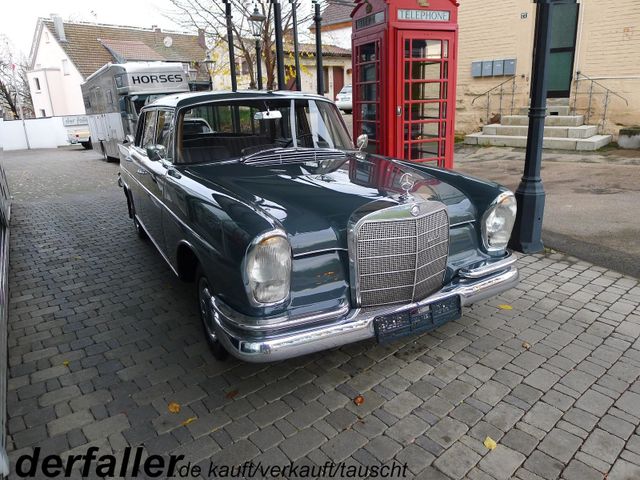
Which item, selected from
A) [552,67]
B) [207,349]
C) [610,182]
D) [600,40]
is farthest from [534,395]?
[600,40]

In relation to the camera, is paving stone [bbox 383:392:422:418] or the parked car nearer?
paving stone [bbox 383:392:422:418]

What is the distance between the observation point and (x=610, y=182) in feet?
26.9

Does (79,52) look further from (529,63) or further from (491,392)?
(491,392)

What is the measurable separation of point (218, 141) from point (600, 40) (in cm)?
1152

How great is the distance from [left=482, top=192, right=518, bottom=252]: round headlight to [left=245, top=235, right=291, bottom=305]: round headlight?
157 centimetres

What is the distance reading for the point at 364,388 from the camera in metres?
3.08

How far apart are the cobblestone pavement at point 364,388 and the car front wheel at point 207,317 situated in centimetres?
11

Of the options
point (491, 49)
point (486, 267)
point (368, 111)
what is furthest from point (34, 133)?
point (486, 267)

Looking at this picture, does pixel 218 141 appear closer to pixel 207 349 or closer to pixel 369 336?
pixel 207 349

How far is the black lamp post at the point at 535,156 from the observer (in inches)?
189

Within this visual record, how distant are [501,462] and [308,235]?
5.06ft

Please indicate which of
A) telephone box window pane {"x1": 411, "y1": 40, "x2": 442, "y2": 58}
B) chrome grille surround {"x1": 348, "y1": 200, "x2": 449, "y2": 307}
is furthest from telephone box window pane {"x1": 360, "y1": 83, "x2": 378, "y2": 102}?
chrome grille surround {"x1": 348, "y1": 200, "x2": 449, "y2": 307}

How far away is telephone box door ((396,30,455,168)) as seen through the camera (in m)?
6.59

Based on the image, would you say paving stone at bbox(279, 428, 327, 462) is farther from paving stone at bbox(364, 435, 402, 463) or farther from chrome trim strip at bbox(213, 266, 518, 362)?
chrome trim strip at bbox(213, 266, 518, 362)
